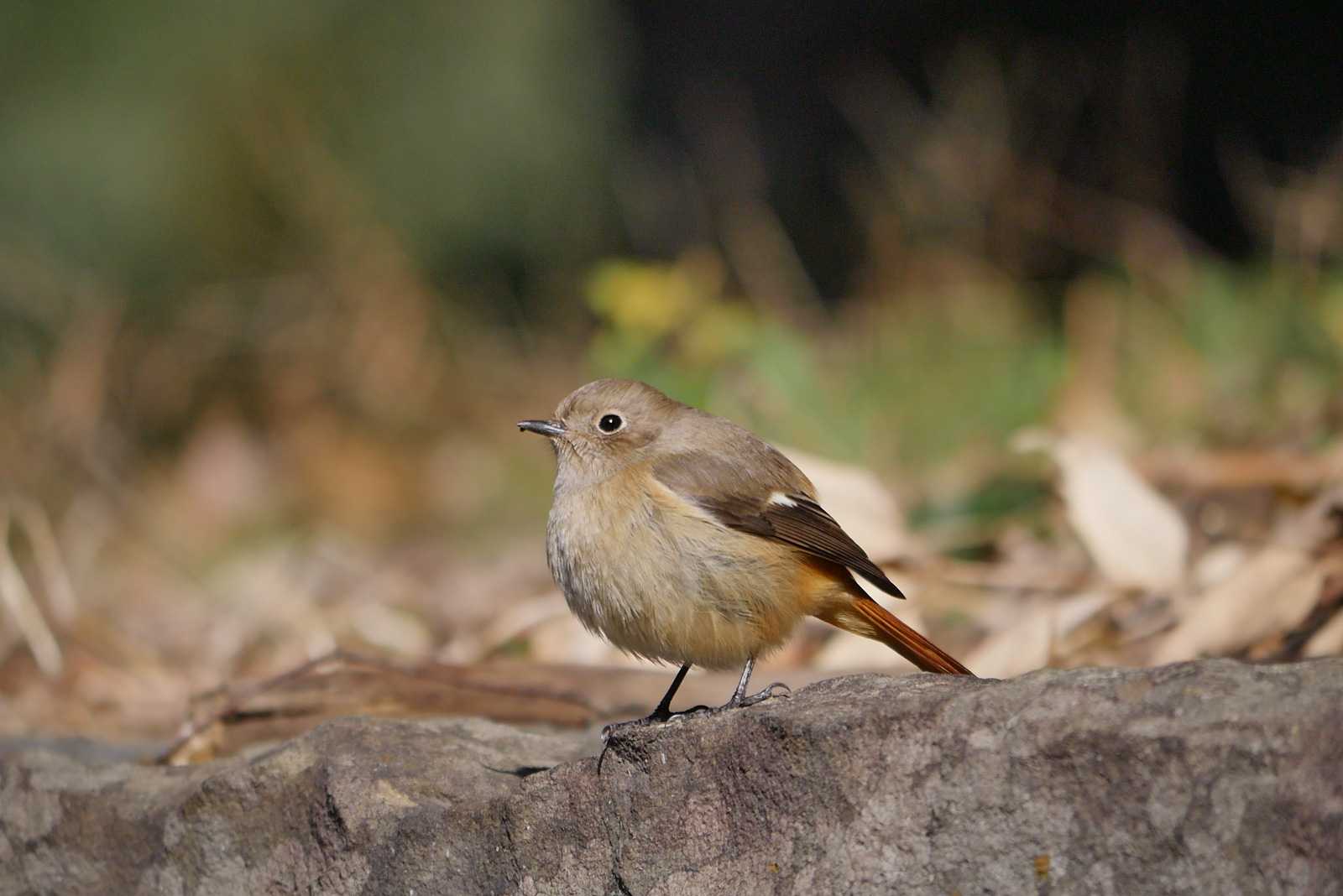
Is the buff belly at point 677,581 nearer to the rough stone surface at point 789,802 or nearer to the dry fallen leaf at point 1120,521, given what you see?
the rough stone surface at point 789,802

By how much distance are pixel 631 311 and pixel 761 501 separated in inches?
83.8

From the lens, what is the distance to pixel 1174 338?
6.23 meters

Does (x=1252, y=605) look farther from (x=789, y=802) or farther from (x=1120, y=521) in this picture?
(x=789, y=802)

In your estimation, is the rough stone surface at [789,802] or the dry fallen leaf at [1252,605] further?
the dry fallen leaf at [1252,605]

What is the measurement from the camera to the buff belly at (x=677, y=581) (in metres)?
3.00

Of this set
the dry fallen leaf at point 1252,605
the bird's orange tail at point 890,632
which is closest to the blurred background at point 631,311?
the dry fallen leaf at point 1252,605

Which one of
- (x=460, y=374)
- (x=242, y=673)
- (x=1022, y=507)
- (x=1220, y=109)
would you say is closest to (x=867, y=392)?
(x=1022, y=507)

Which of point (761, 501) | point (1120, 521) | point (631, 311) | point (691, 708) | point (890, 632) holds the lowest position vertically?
point (691, 708)

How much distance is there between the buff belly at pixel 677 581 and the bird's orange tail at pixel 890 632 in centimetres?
11

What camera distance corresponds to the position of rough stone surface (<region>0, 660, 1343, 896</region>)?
5.59 feet

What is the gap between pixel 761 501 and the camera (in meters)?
3.24

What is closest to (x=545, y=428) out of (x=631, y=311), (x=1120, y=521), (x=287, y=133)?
(x=1120, y=521)

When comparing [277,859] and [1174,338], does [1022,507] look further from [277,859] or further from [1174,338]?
[277,859]

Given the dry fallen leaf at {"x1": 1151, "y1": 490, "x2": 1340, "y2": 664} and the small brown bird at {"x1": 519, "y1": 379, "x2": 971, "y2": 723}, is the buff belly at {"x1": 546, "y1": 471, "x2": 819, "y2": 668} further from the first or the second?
the dry fallen leaf at {"x1": 1151, "y1": 490, "x2": 1340, "y2": 664}
